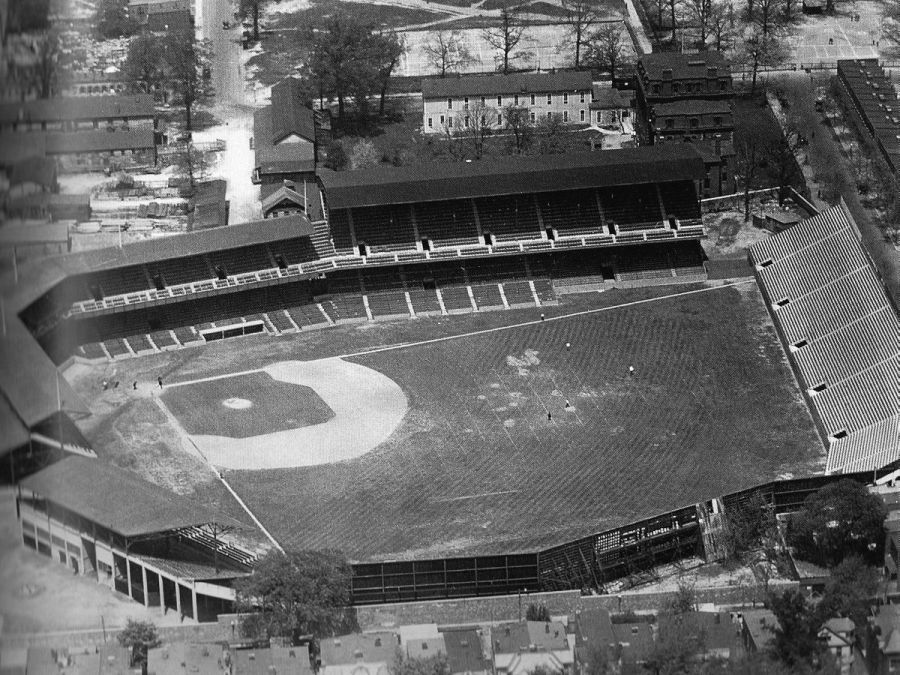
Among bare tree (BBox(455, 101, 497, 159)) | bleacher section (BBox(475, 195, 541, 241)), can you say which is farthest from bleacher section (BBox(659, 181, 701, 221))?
bare tree (BBox(455, 101, 497, 159))

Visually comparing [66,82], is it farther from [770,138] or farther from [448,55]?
[448,55]

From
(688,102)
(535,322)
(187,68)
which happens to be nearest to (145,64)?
(187,68)

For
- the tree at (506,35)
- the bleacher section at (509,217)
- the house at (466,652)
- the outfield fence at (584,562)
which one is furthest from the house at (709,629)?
the tree at (506,35)

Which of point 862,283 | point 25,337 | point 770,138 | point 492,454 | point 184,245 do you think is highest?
point 770,138

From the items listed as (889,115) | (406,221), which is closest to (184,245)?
(406,221)

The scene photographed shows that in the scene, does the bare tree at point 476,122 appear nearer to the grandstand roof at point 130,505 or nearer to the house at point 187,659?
the grandstand roof at point 130,505
